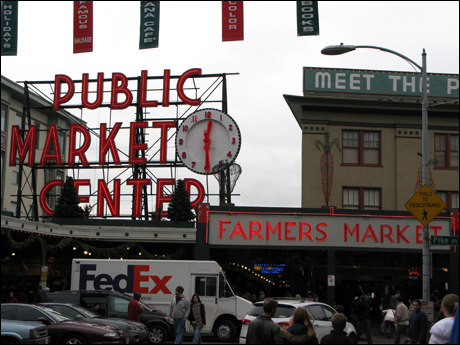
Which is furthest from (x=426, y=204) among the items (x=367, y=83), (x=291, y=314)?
(x=367, y=83)

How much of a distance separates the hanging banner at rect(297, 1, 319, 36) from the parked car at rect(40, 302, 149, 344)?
728 inches

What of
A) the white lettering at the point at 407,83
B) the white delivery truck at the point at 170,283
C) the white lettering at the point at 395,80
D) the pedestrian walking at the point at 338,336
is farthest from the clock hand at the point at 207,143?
the pedestrian walking at the point at 338,336

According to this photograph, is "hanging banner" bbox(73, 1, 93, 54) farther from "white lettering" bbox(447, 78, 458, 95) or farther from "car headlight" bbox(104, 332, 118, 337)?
"car headlight" bbox(104, 332, 118, 337)

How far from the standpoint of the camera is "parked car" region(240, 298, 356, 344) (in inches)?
619

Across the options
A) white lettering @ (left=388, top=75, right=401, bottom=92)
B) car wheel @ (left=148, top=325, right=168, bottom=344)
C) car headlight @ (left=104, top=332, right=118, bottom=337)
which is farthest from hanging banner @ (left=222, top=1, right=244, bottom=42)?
car headlight @ (left=104, top=332, right=118, bottom=337)

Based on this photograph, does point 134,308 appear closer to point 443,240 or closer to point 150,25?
point 443,240

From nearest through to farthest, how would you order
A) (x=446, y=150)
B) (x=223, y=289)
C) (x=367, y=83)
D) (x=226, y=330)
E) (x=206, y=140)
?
(x=226, y=330), (x=223, y=289), (x=446, y=150), (x=367, y=83), (x=206, y=140)

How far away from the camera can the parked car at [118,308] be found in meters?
19.3

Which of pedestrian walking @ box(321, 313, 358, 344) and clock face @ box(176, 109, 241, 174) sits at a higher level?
clock face @ box(176, 109, 241, 174)

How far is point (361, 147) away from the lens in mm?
32344

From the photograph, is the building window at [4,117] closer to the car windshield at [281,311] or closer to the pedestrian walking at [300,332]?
the car windshield at [281,311]

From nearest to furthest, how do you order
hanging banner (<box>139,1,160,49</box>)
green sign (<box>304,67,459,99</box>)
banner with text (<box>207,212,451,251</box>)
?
banner with text (<box>207,212,451,251</box>), green sign (<box>304,67,459,99</box>), hanging banner (<box>139,1,160,49</box>)

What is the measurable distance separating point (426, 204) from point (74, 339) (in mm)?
10013

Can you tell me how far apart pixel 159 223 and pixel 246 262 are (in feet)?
20.8
